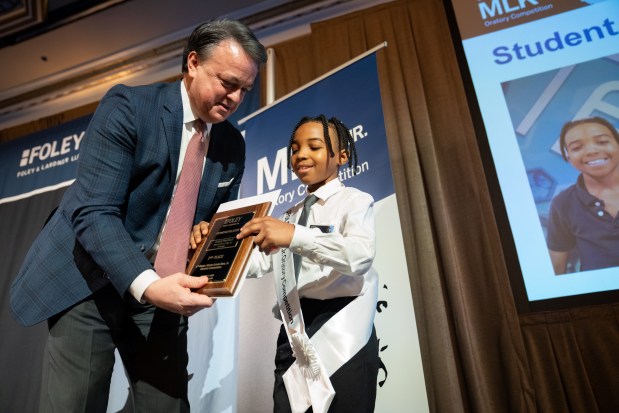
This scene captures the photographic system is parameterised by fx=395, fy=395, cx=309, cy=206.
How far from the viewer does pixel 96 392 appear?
1.00 meters

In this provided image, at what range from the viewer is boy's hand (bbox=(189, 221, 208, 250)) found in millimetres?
1144

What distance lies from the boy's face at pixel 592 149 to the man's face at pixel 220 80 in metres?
1.79

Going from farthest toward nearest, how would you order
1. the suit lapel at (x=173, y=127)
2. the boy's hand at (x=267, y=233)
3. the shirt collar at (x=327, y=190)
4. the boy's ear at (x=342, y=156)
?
1. the boy's ear at (x=342, y=156)
2. the shirt collar at (x=327, y=190)
3. the suit lapel at (x=173, y=127)
4. the boy's hand at (x=267, y=233)

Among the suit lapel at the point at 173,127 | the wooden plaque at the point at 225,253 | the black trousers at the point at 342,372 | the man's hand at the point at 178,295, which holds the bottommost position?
the black trousers at the point at 342,372

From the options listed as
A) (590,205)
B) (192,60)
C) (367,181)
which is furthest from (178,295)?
(590,205)

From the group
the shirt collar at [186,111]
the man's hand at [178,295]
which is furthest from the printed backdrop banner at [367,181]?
the man's hand at [178,295]

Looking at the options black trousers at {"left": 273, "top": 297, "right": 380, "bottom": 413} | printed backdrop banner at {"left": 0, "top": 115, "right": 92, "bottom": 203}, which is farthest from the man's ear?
printed backdrop banner at {"left": 0, "top": 115, "right": 92, "bottom": 203}

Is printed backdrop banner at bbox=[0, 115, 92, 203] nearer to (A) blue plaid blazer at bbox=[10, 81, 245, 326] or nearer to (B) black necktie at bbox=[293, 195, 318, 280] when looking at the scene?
(A) blue plaid blazer at bbox=[10, 81, 245, 326]

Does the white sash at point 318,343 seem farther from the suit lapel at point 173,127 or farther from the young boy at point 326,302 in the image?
the suit lapel at point 173,127

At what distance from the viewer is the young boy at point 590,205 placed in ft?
6.29

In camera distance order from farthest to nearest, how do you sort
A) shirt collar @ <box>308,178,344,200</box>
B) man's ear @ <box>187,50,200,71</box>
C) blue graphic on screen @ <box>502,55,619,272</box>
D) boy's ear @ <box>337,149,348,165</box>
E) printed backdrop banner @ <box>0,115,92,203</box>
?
printed backdrop banner @ <box>0,115,92,203</box> → blue graphic on screen @ <box>502,55,619,272</box> → boy's ear @ <box>337,149,348,165</box> → shirt collar @ <box>308,178,344,200</box> → man's ear @ <box>187,50,200,71</box>

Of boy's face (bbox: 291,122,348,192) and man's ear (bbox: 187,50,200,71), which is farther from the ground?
man's ear (bbox: 187,50,200,71)

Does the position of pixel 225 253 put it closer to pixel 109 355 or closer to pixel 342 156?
pixel 109 355

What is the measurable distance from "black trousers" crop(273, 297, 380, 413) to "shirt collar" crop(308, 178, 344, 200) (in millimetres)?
349
